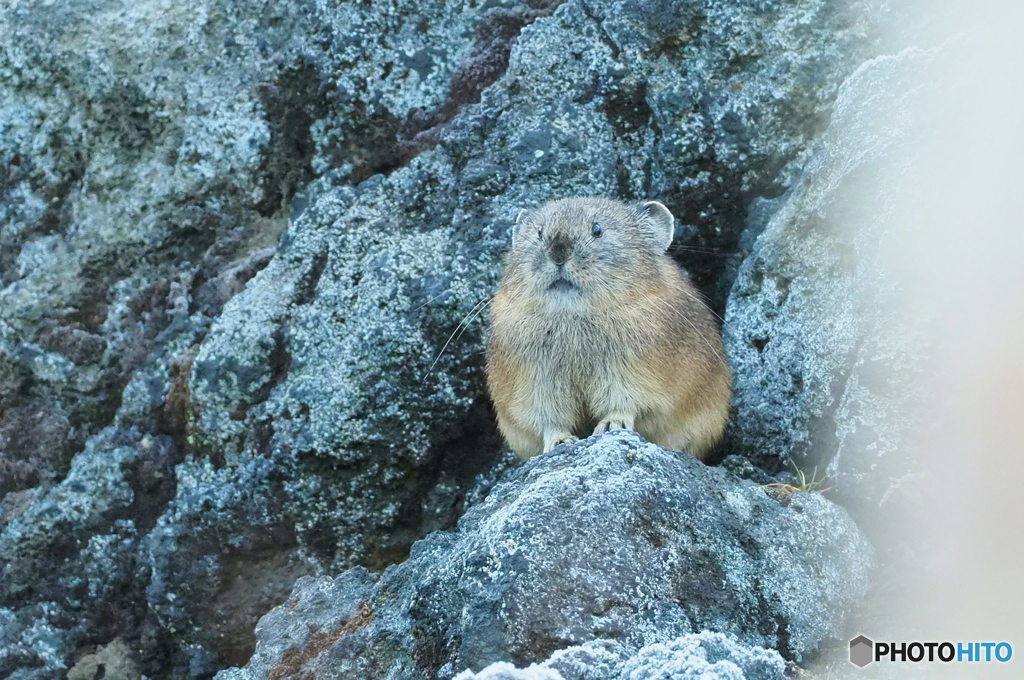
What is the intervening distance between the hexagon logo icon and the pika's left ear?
9.21ft

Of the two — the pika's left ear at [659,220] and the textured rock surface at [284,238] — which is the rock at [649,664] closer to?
the textured rock surface at [284,238]

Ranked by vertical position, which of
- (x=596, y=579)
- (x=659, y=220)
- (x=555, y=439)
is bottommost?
(x=555, y=439)

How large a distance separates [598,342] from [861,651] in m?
2.37

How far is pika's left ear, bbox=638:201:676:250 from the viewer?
7.57 meters

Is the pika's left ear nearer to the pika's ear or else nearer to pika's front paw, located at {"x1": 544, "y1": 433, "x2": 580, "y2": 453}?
the pika's ear

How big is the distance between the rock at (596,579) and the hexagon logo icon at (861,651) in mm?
140

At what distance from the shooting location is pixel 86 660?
25.6 ft

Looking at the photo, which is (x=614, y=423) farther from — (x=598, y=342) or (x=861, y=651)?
(x=861, y=651)

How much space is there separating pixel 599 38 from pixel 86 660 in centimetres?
509

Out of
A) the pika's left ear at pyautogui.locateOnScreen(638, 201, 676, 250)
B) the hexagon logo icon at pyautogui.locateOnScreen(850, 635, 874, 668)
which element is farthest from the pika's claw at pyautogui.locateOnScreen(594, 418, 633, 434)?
the hexagon logo icon at pyautogui.locateOnScreen(850, 635, 874, 668)

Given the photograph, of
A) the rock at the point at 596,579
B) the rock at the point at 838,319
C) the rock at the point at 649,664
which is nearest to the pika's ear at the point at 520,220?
the rock at the point at 838,319

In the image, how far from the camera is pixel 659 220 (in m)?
7.60

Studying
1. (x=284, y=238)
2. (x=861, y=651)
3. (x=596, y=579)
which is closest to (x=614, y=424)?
(x=596, y=579)

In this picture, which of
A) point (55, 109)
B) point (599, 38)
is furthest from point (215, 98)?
point (599, 38)
